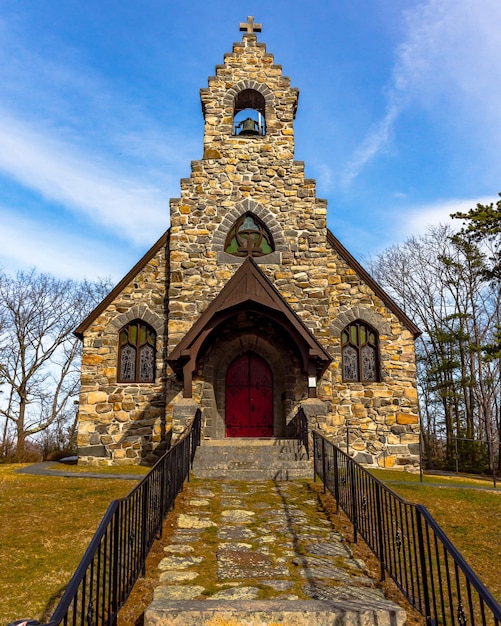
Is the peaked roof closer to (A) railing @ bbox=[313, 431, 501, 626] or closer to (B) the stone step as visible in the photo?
(A) railing @ bbox=[313, 431, 501, 626]

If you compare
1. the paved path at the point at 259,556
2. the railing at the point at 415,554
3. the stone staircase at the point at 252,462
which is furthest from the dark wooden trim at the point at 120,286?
the railing at the point at 415,554

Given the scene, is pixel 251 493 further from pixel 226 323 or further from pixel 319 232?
pixel 319 232

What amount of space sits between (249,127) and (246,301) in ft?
21.2

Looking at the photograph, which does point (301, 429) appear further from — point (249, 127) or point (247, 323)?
point (249, 127)

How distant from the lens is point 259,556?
5.93 m

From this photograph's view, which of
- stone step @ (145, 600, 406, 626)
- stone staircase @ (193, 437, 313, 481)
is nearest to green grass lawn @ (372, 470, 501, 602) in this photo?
stone step @ (145, 600, 406, 626)

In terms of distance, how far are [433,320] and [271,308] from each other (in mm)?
19085

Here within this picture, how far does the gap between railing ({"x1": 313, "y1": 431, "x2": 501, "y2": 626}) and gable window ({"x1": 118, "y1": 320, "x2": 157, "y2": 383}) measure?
22.9 ft

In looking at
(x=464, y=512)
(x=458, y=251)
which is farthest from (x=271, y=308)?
(x=458, y=251)

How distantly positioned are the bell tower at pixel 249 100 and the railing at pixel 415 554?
972cm

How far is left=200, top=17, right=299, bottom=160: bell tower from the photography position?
51.6 ft

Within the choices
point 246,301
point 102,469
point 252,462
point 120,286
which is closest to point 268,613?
point 252,462

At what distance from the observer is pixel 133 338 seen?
50.4 feet

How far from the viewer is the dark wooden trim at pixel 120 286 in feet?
49.7
